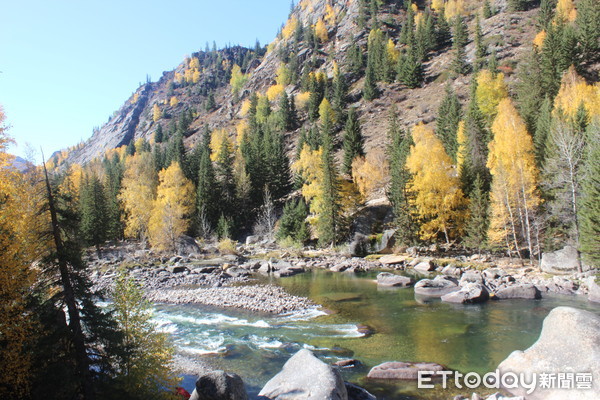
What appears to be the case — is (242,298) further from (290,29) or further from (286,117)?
(290,29)

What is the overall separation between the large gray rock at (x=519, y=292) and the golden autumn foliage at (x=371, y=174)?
33625 mm

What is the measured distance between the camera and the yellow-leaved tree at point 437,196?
39031mm

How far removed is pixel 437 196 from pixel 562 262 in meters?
14.2

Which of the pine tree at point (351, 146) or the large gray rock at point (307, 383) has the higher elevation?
the pine tree at point (351, 146)

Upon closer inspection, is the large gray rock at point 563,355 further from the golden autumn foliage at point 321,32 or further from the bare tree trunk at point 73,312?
the golden autumn foliage at point 321,32

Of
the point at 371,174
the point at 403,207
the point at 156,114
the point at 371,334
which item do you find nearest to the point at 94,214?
the point at 371,174

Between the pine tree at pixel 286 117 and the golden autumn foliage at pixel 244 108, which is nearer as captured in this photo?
the pine tree at pixel 286 117

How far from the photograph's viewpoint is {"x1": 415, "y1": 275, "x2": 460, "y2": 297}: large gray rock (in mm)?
23828

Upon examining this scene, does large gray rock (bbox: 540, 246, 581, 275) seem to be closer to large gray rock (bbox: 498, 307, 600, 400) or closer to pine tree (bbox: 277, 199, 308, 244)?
large gray rock (bbox: 498, 307, 600, 400)

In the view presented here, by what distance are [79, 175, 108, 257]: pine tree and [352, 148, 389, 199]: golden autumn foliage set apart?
40.1 m

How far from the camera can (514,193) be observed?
32.2m

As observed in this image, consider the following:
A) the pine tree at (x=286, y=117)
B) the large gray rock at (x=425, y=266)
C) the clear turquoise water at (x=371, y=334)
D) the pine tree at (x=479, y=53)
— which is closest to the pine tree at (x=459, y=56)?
the pine tree at (x=479, y=53)

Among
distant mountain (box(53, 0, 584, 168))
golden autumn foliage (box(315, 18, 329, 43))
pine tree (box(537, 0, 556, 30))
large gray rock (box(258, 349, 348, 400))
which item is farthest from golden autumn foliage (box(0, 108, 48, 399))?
golden autumn foliage (box(315, 18, 329, 43))

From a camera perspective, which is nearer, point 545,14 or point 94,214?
point 94,214
